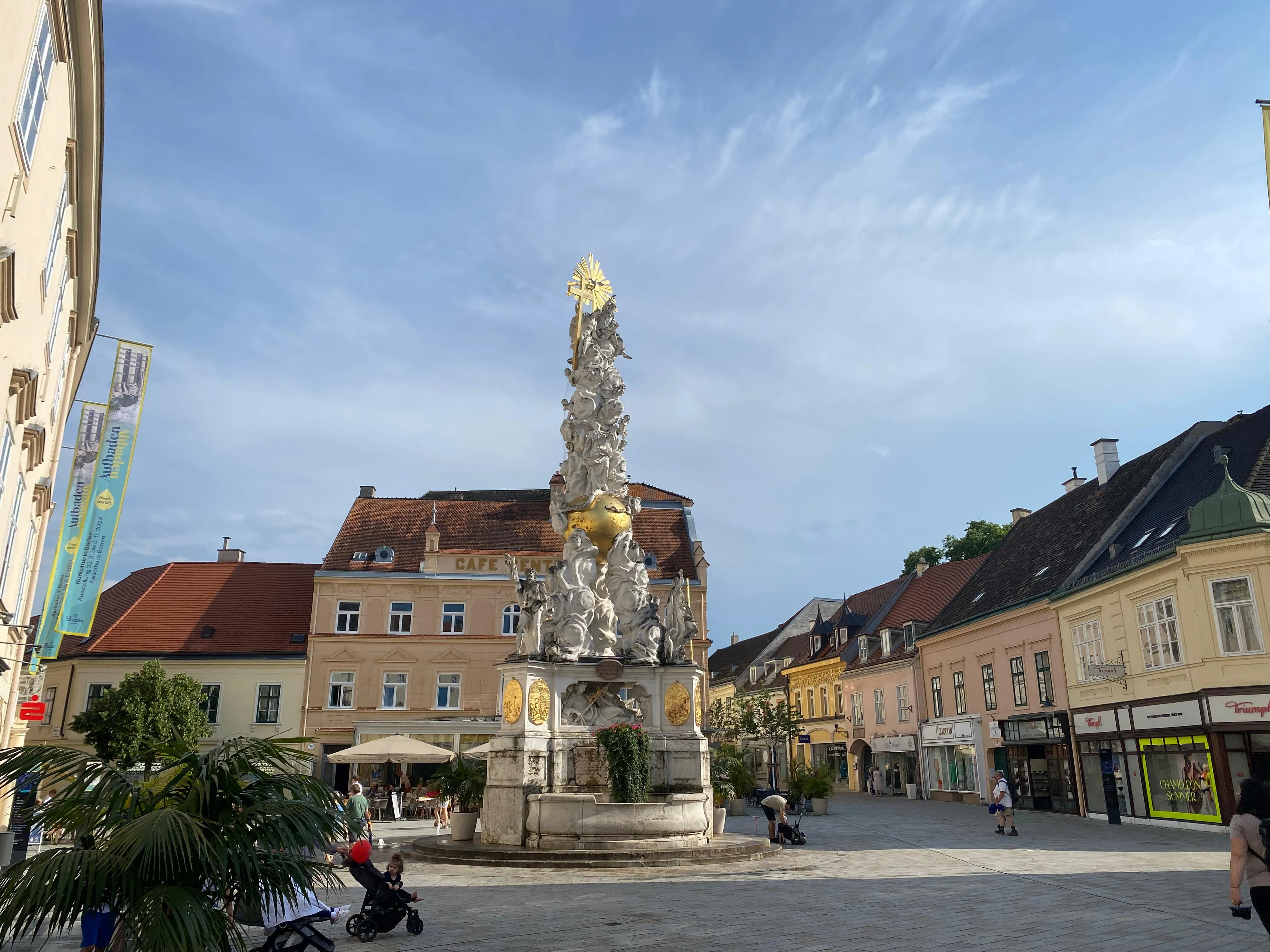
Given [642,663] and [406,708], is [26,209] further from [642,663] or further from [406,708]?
[406,708]

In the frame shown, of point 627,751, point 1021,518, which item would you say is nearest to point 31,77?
point 627,751

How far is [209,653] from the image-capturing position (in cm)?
3809

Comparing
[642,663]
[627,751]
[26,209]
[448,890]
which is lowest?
[448,890]

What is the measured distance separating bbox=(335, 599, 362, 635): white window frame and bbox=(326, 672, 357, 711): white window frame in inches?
67.5

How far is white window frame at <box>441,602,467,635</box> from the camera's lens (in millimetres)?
38938

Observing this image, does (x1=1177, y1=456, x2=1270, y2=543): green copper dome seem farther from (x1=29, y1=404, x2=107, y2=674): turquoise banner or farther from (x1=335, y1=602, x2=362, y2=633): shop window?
(x1=335, y1=602, x2=362, y2=633): shop window

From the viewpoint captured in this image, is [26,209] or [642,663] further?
[642,663]

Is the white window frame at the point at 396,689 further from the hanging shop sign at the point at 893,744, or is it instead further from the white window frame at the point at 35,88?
the white window frame at the point at 35,88

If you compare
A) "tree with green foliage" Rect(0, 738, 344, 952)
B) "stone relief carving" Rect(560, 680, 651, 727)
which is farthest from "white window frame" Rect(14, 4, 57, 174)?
"stone relief carving" Rect(560, 680, 651, 727)

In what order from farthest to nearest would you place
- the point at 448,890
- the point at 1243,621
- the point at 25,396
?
the point at 1243,621 → the point at 25,396 → the point at 448,890

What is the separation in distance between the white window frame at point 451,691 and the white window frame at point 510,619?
2.56 metres

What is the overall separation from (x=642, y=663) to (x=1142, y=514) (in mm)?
18543

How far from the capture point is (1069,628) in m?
27.9

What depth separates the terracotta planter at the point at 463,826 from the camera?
17234mm
